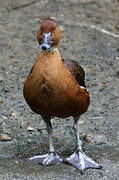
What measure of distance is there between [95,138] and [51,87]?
164 centimetres

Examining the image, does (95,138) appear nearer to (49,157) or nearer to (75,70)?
(49,157)

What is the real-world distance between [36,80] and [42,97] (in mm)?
209

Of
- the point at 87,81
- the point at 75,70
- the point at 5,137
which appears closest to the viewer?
the point at 75,70

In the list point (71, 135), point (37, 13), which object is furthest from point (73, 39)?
point (71, 135)

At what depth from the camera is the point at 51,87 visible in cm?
488

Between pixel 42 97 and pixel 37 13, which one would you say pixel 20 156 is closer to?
pixel 42 97

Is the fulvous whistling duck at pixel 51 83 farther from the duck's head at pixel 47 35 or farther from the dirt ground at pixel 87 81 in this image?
the dirt ground at pixel 87 81

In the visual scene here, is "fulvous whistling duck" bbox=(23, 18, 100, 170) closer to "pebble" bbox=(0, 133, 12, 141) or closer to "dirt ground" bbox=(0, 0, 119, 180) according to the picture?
"dirt ground" bbox=(0, 0, 119, 180)

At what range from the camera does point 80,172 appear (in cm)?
543

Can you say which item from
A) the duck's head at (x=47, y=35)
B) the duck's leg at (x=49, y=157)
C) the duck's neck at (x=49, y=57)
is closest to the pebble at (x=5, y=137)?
the duck's leg at (x=49, y=157)

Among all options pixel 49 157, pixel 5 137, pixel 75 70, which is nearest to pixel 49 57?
pixel 75 70

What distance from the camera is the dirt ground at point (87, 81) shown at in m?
5.55

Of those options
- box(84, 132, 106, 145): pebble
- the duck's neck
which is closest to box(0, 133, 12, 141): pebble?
box(84, 132, 106, 145): pebble

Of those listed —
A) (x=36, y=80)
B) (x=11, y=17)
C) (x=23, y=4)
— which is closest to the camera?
(x=36, y=80)
